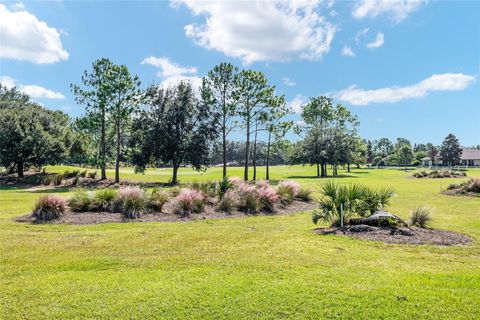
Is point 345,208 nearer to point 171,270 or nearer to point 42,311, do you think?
point 171,270

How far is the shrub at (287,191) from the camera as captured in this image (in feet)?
47.1

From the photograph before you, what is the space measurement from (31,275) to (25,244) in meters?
2.40

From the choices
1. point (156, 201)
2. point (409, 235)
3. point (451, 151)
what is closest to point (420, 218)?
point (409, 235)

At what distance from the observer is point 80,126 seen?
1214 inches

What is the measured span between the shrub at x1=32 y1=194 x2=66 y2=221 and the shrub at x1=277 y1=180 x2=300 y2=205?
27.0 feet

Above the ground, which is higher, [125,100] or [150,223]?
[125,100]

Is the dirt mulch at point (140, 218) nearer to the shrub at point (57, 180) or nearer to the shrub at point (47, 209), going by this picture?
the shrub at point (47, 209)

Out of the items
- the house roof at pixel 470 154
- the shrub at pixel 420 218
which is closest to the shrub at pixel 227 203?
the shrub at pixel 420 218

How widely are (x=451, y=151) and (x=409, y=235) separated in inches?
3739

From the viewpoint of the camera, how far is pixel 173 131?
102ft

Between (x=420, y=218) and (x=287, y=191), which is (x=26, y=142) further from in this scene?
(x=420, y=218)

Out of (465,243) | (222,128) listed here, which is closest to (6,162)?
(222,128)

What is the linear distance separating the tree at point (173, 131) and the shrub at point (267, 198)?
18487mm

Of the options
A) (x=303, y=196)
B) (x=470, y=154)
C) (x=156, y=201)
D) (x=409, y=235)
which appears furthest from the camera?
(x=470, y=154)
